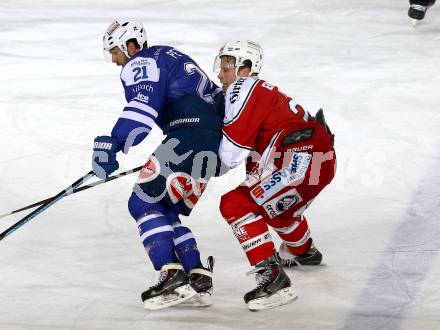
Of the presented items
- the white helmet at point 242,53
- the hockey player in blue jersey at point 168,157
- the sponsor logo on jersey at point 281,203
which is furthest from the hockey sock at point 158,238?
the white helmet at point 242,53

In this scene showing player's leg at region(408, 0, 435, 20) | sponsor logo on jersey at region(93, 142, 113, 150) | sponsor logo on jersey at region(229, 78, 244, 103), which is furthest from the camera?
player's leg at region(408, 0, 435, 20)

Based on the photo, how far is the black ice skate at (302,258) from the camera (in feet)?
14.2

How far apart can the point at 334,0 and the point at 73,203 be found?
581 cm

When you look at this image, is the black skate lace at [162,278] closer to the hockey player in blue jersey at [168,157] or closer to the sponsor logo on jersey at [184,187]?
the hockey player in blue jersey at [168,157]

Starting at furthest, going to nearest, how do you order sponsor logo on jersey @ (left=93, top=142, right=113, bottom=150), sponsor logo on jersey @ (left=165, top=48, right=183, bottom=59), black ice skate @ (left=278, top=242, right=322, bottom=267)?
black ice skate @ (left=278, top=242, right=322, bottom=267) → sponsor logo on jersey @ (left=165, top=48, right=183, bottom=59) → sponsor logo on jersey @ (left=93, top=142, right=113, bottom=150)

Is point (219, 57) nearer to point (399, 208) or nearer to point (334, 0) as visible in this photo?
point (399, 208)

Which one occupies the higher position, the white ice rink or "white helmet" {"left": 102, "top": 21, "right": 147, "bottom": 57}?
"white helmet" {"left": 102, "top": 21, "right": 147, "bottom": 57}

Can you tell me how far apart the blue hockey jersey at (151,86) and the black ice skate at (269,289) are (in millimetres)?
729

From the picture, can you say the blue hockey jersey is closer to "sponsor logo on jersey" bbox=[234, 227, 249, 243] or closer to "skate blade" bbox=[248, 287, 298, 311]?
"sponsor logo on jersey" bbox=[234, 227, 249, 243]

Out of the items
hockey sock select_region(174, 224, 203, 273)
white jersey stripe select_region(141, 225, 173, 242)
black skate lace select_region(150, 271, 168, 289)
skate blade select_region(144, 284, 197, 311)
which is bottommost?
skate blade select_region(144, 284, 197, 311)

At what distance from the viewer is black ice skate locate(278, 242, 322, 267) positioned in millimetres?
4336

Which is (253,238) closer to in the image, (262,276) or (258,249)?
(258,249)

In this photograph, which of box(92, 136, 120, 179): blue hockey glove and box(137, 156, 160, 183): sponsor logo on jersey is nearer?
box(92, 136, 120, 179): blue hockey glove

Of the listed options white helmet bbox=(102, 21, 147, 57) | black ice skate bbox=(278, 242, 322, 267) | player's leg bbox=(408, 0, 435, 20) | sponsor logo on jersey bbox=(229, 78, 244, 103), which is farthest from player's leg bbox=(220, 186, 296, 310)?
player's leg bbox=(408, 0, 435, 20)
